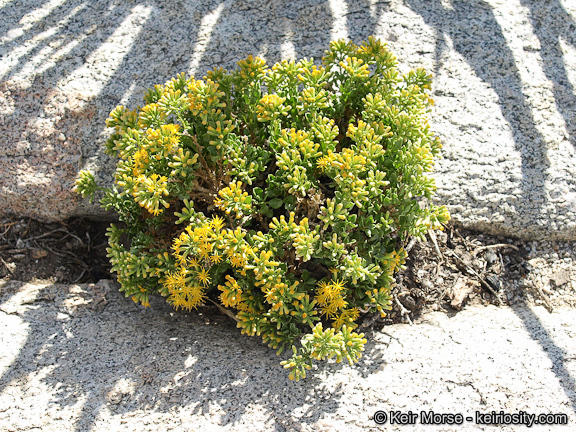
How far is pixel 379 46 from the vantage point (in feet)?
9.08

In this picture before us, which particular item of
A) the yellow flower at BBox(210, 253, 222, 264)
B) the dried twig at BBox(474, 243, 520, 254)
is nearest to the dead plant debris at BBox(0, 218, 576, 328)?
the dried twig at BBox(474, 243, 520, 254)

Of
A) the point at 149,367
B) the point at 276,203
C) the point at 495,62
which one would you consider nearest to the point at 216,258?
the point at 276,203

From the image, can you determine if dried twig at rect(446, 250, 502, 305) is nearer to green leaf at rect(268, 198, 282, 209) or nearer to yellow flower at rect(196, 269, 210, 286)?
green leaf at rect(268, 198, 282, 209)

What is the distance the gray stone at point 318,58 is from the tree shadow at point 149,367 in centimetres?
82

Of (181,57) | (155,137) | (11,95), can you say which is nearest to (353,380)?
(155,137)

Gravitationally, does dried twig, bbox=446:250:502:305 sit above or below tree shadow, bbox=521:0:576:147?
below

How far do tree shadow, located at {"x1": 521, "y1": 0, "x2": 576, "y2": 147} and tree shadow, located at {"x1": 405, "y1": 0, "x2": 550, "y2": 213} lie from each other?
0.79ft

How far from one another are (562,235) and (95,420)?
285 centimetres

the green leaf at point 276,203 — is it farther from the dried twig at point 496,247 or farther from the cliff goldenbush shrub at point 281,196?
the dried twig at point 496,247

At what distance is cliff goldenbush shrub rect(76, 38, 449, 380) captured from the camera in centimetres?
227

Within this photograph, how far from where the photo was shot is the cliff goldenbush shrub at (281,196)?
2.27 metres

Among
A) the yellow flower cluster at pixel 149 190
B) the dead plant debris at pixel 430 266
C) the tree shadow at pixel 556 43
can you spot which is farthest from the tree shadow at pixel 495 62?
the yellow flower cluster at pixel 149 190

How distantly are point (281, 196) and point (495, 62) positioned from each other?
2049 millimetres

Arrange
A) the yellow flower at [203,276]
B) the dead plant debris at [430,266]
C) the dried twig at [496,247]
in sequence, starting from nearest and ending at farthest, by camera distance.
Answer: the yellow flower at [203,276]
the dead plant debris at [430,266]
the dried twig at [496,247]
